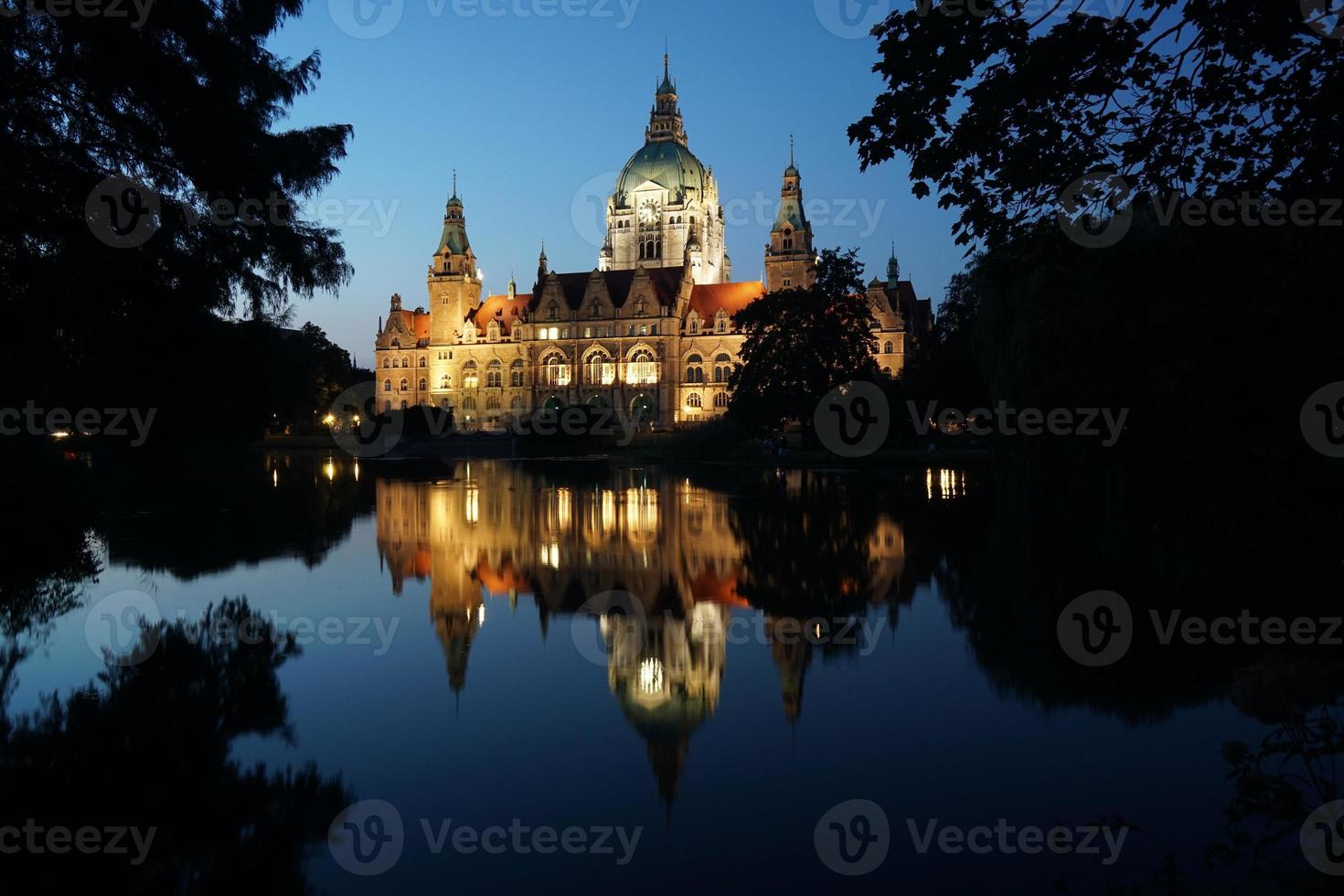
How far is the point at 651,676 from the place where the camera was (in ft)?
29.0

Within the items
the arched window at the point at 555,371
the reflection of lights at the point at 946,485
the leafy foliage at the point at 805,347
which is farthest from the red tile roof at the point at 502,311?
the reflection of lights at the point at 946,485

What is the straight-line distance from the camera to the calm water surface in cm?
554

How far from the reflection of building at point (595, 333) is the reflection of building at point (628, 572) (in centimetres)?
6521

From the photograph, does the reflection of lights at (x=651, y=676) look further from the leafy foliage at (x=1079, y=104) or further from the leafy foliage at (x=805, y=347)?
the leafy foliage at (x=805, y=347)

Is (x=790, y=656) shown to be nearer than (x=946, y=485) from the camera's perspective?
Yes

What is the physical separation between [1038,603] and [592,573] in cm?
581

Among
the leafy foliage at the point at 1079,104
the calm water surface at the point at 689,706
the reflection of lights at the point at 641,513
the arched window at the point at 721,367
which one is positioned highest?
the arched window at the point at 721,367

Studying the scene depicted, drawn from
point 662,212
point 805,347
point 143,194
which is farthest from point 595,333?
point 143,194

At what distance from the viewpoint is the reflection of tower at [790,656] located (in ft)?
26.7

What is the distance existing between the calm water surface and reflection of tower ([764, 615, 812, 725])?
4 centimetres

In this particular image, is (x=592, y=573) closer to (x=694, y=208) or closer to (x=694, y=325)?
(x=694, y=325)

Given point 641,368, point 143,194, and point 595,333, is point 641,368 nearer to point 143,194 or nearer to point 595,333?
point 595,333

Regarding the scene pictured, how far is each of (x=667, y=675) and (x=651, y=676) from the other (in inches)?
6.4

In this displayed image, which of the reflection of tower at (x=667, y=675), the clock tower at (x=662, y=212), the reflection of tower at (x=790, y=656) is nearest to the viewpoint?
the reflection of tower at (x=667, y=675)
